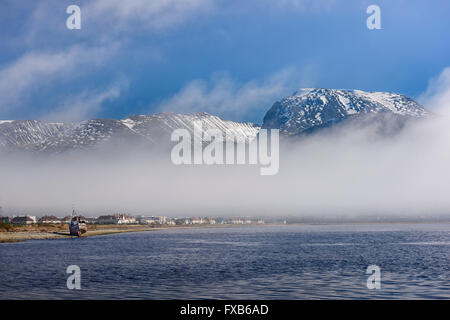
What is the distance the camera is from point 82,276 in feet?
226

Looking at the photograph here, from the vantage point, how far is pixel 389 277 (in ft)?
217
